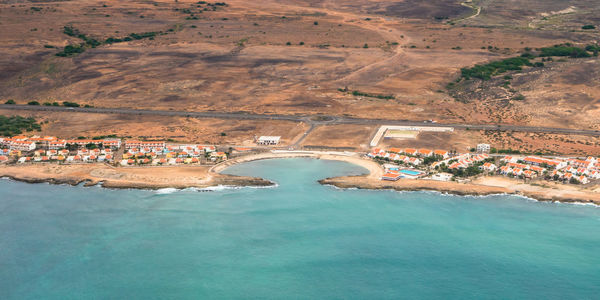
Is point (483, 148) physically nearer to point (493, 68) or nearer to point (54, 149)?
point (493, 68)

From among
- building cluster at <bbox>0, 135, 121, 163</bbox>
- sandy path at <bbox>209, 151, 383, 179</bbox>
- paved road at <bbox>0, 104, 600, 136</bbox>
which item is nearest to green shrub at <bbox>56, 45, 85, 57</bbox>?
paved road at <bbox>0, 104, 600, 136</bbox>

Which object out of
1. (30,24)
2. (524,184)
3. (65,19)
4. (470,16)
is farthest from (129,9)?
(524,184)

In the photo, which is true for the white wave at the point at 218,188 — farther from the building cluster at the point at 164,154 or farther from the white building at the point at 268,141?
the white building at the point at 268,141


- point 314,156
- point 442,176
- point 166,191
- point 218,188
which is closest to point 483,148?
point 442,176

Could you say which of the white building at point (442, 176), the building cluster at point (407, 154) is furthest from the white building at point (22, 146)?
the white building at point (442, 176)

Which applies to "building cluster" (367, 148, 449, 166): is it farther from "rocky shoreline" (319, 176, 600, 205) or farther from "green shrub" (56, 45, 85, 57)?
"green shrub" (56, 45, 85, 57)

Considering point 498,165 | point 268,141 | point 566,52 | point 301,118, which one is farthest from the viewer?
point 566,52
